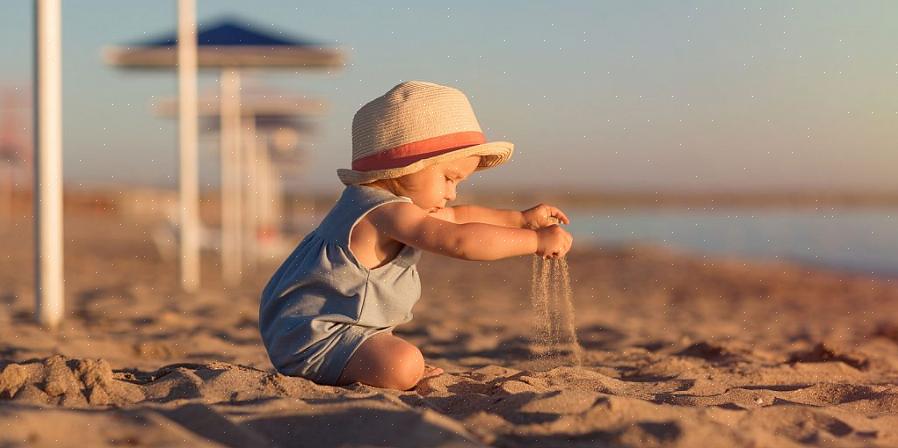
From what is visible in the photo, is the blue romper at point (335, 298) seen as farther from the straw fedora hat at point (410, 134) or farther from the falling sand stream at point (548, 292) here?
the falling sand stream at point (548, 292)

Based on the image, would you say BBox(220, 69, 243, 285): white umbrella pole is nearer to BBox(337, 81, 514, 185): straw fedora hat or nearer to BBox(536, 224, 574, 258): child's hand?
BBox(337, 81, 514, 185): straw fedora hat

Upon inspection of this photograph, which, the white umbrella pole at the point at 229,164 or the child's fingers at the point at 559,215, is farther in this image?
the white umbrella pole at the point at 229,164

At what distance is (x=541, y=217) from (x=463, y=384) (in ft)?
2.32

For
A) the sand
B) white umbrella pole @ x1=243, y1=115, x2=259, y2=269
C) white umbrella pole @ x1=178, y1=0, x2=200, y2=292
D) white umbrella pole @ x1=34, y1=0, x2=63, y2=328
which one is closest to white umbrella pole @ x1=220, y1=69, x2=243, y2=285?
white umbrella pole @ x1=243, y1=115, x2=259, y2=269

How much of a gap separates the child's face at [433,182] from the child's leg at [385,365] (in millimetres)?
504

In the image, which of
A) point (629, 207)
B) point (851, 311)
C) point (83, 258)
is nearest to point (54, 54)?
point (851, 311)

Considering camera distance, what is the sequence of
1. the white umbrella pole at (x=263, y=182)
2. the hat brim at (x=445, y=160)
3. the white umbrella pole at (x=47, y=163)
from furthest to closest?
the white umbrella pole at (x=263, y=182) < the white umbrella pole at (x=47, y=163) < the hat brim at (x=445, y=160)

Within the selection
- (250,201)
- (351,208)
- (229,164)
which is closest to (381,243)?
(351,208)

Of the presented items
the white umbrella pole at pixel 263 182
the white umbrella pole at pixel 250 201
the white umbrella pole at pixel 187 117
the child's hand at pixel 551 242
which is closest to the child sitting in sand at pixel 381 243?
the child's hand at pixel 551 242

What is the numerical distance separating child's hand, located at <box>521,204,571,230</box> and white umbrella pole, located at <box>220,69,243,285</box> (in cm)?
968

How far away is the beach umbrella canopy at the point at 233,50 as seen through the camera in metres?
11.2

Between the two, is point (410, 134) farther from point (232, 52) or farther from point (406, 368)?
point (232, 52)

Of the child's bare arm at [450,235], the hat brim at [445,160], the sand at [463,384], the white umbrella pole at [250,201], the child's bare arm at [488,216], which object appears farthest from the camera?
the white umbrella pole at [250,201]

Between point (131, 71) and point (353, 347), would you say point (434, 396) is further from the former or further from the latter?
point (131, 71)
